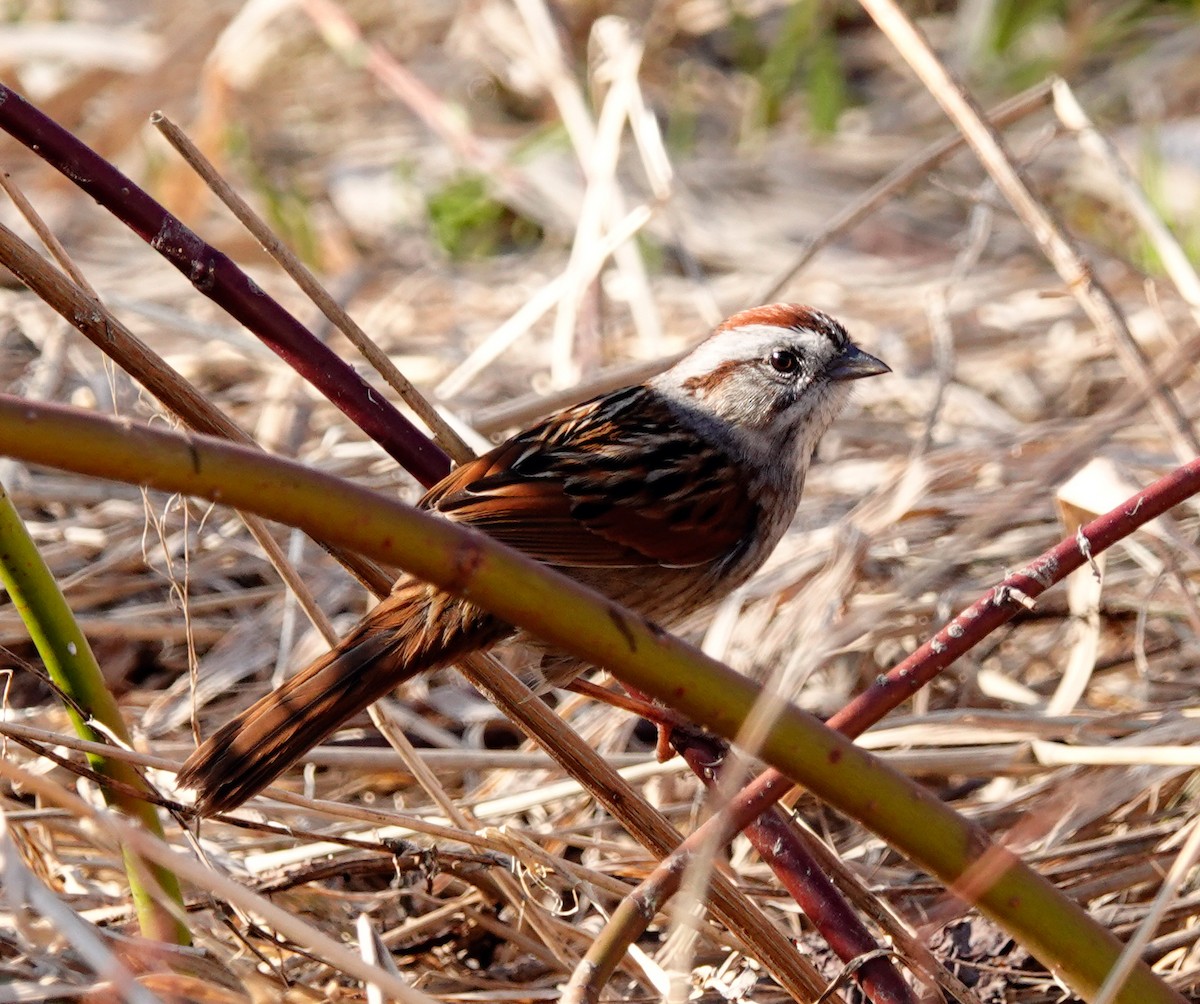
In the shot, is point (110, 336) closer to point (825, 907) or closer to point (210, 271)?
point (210, 271)

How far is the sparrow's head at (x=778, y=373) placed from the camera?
2568 millimetres

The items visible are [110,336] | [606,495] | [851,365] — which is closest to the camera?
[110,336]

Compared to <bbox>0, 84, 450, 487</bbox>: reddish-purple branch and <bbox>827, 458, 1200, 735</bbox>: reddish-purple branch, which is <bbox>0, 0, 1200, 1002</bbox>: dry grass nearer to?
<bbox>827, 458, 1200, 735</bbox>: reddish-purple branch

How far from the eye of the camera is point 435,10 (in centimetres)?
542

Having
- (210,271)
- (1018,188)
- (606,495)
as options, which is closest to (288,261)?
(210,271)

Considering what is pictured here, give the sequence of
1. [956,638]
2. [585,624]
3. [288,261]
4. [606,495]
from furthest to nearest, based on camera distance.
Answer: [606,495] < [288,261] < [956,638] < [585,624]

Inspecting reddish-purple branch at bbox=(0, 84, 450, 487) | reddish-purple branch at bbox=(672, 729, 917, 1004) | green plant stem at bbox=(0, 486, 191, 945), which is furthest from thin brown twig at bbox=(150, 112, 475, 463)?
reddish-purple branch at bbox=(672, 729, 917, 1004)

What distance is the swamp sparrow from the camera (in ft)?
6.61

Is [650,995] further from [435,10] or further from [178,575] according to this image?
[435,10]

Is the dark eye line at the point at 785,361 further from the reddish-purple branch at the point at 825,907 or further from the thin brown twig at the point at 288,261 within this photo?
the reddish-purple branch at the point at 825,907

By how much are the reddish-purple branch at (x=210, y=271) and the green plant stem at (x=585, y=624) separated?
1.82 ft

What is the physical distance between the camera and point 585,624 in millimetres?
1123

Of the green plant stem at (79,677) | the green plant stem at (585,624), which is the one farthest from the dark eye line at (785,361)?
the green plant stem at (585,624)

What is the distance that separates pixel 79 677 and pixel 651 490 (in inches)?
40.7
